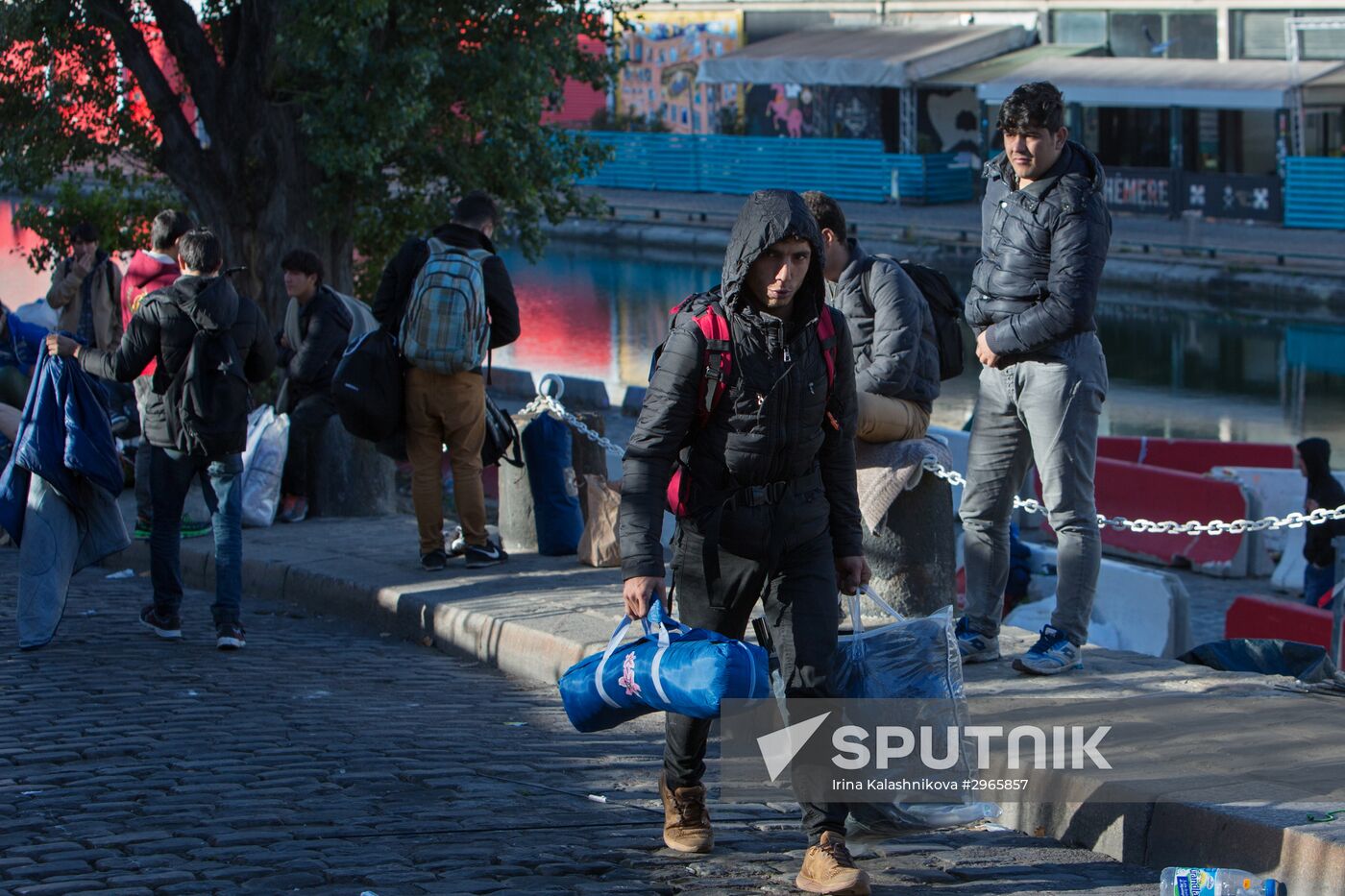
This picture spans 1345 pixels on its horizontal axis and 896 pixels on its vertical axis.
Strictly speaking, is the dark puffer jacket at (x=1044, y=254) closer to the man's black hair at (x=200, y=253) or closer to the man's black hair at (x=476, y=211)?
the man's black hair at (x=476, y=211)

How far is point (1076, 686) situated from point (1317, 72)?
2716cm

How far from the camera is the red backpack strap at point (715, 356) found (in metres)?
4.34

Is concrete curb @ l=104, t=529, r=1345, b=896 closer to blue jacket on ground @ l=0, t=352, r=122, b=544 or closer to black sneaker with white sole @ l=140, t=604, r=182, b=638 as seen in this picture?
black sneaker with white sole @ l=140, t=604, r=182, b=638

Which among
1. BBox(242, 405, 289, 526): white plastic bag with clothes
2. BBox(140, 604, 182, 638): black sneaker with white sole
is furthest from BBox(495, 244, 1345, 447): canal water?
BBox(140, 604, 182, 638): black sneaker with white sole

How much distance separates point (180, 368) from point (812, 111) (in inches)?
1388

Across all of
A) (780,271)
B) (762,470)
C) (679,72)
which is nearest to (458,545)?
(762,470)

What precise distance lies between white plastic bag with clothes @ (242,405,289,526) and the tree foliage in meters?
5.20

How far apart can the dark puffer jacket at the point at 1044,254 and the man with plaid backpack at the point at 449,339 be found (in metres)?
2.65

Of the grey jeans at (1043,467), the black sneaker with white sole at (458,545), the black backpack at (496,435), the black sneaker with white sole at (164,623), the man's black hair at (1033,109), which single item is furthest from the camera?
the black sneaker with white sole at (458,545)

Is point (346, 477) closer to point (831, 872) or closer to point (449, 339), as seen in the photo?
point (449, 339)

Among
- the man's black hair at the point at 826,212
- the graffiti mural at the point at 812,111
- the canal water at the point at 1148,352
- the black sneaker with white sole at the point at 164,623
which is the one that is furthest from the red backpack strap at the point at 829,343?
the graffiti mural at the point at 812,111

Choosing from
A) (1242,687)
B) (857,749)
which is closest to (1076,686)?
(1242,687)

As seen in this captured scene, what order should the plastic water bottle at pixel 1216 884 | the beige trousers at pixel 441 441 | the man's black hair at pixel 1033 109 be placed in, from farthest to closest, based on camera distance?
the beige trousers at pixel 441 441, the man's black hair at pixel 1033 109, the plastic water bottle at pixel 1216 884

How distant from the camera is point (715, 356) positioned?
4.34 m
